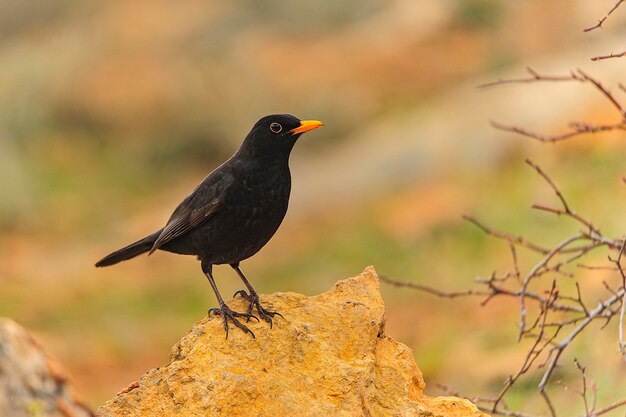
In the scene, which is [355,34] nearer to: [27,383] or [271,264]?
[271,264]

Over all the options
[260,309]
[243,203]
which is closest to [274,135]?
[243,203]

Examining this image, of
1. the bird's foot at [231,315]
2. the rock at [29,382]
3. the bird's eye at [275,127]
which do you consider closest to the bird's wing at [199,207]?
the bird's eye at [275,127]

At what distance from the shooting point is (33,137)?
26094mm

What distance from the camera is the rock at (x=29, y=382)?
4172 mm

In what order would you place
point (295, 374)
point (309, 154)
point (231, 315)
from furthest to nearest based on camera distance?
point (309, 154) < point (231, 315) < point (295, 374)

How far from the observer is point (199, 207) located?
22.2 ft

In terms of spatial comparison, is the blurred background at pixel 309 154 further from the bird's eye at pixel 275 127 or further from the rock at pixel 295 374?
the bird's eye at pixel 275 127

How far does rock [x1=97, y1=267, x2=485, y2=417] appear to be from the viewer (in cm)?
545

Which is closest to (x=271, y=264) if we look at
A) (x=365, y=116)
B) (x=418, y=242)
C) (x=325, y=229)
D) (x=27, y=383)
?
(x=325, y=229)

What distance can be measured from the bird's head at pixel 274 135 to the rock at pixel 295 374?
104 cm

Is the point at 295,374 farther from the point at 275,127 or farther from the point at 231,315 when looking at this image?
the point at 275,127

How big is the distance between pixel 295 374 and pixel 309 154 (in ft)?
58.7

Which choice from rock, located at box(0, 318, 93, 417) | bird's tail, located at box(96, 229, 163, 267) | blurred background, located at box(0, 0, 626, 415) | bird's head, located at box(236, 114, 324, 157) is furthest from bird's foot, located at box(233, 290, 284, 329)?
blurred background, located at box(0, 0, 626, 415)

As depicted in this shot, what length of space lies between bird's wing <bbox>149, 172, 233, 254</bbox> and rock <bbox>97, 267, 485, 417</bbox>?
2.68ft
